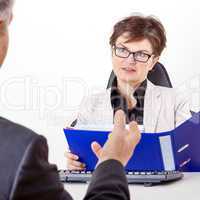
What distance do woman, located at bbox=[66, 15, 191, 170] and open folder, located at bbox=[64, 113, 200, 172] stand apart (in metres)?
0.60

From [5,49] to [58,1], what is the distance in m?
2.78

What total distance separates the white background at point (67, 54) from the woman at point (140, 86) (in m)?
0.73

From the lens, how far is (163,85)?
8.77 feet

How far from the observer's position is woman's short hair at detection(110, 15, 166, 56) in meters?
2.58

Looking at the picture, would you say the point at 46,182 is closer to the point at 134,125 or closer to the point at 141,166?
the point at 134,125

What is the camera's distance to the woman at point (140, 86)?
2566mm

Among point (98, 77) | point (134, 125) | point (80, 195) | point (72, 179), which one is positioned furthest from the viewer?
point (98, 77)

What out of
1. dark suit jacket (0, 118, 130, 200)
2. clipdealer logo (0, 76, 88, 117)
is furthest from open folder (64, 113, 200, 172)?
clipdealer logo (0, 76, 88, 117)

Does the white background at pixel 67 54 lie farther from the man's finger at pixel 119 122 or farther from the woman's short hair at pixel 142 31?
the man's finger at pixel 119 122

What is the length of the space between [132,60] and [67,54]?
1096mm

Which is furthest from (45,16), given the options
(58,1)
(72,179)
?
(72,179)

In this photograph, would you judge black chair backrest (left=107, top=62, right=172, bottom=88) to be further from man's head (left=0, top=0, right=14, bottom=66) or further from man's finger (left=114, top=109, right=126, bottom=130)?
man's head (left=0, top=0, right=14, bottom=66)

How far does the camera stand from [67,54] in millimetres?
3547

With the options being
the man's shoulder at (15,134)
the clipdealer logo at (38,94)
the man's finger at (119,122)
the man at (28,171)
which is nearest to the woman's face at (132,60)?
the clipdealer logo at (38,94)
